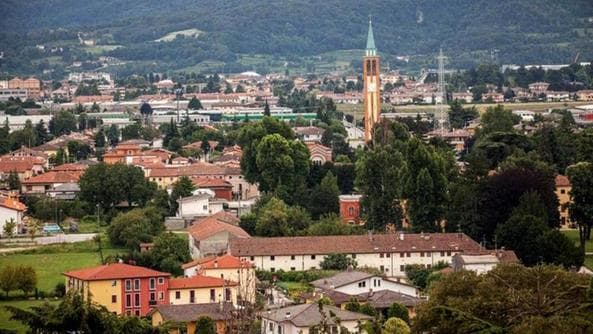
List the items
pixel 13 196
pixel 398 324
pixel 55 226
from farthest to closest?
pixel 13 196 < pixel 55 226 < pixel 398 324

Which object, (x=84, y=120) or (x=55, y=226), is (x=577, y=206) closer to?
(x=55, y=226)

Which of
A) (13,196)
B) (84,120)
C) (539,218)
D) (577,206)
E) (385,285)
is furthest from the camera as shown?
(84,120)

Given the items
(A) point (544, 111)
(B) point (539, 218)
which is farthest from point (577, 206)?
(A) point (544, 111)

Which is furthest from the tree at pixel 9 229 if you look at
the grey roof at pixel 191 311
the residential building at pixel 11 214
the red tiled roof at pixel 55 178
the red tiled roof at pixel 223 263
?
the grey roof at pixel 191 311

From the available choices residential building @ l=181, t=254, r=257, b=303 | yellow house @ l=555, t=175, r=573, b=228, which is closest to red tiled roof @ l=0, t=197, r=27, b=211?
residential building @ l=181, t=254, r=257, b=303

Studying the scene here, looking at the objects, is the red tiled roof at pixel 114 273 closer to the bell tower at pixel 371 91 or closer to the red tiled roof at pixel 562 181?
the red tiled roof at pixel 562 181

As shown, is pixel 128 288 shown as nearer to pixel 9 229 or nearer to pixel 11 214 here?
pixel 9 229

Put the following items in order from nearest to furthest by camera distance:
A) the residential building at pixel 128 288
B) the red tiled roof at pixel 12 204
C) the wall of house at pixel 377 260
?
1. the residential building at pixel 128 288
2. the wall of house at pixel 377 260
3. the red tiled roof at pixel 12 204
